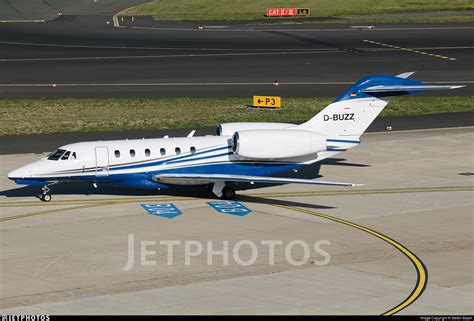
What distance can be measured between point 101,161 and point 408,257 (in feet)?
49.1

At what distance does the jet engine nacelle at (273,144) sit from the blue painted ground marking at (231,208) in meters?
2.25

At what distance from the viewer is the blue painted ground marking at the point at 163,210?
4169 centimetres

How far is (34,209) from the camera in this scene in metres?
42.8

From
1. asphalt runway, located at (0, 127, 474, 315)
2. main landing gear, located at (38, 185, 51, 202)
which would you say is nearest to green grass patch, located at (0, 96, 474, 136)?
asphalt runway, located at (0, 127, 474, 315)

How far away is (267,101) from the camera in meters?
66.7

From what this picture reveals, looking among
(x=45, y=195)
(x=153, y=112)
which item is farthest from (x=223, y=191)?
(x=153, y=112)

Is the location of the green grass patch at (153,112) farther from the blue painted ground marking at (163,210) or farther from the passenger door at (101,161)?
the blue painted ground marking at (163,210)

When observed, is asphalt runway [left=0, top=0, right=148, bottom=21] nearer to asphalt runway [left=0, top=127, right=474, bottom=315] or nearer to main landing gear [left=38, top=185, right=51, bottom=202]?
asphalt runway [left=0, top=127, right=474, bottom=315]

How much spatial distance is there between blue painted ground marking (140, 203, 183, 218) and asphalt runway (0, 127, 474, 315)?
36cm

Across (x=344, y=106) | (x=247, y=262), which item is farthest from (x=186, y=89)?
(x=247, y=262)

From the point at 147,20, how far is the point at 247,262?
273ft

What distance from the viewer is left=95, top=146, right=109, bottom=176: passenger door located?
43.3 m

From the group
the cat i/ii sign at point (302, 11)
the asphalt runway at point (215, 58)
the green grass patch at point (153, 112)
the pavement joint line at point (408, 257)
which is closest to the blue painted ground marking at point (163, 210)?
the pavement joint line at point (408, 257)

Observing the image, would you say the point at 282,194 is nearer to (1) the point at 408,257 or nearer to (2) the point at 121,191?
(2) the point at 121,191
